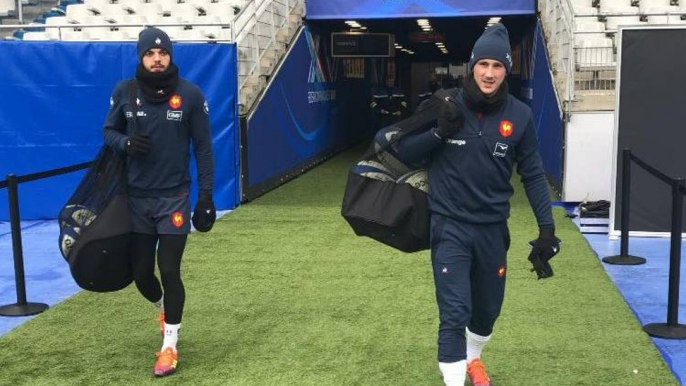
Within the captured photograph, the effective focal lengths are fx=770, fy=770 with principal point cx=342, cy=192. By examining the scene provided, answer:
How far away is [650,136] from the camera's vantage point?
811 cm

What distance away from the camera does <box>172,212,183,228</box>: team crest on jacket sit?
4.31 metres

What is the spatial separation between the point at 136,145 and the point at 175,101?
355mm

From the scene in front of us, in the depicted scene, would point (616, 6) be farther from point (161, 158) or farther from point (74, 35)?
point (161, 158)

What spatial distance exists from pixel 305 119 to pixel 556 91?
513 centimetres

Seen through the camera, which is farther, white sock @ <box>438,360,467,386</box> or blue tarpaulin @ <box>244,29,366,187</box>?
blue tarpaulin @ <box>244,29,366,187</box>

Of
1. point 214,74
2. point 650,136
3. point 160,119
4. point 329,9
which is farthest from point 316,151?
point 160,119

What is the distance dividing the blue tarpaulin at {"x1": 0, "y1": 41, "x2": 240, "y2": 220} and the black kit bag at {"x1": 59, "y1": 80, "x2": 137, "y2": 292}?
5.51 m

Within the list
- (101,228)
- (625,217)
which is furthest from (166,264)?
(625,217)

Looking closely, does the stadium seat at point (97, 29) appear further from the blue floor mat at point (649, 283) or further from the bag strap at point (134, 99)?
the bag strap at point (134, 99)

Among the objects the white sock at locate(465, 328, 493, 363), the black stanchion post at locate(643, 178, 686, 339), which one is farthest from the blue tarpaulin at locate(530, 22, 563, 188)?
the white sock at locate(465, 328, 493, 363)

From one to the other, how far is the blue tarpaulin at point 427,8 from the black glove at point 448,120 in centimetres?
1121

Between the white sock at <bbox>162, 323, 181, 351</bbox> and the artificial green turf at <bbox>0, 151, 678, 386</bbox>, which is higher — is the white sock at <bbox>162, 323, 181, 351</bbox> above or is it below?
above

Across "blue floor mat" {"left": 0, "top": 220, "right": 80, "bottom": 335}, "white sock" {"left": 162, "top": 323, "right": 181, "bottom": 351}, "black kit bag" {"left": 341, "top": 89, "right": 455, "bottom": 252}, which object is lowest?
"blue floor mat" {"left": 0, "top": 220, "right": 80, "bottom": 335}

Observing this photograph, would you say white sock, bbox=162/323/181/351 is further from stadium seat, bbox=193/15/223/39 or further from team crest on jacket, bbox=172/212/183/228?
stadium seat, bbox=193/15/223/39
